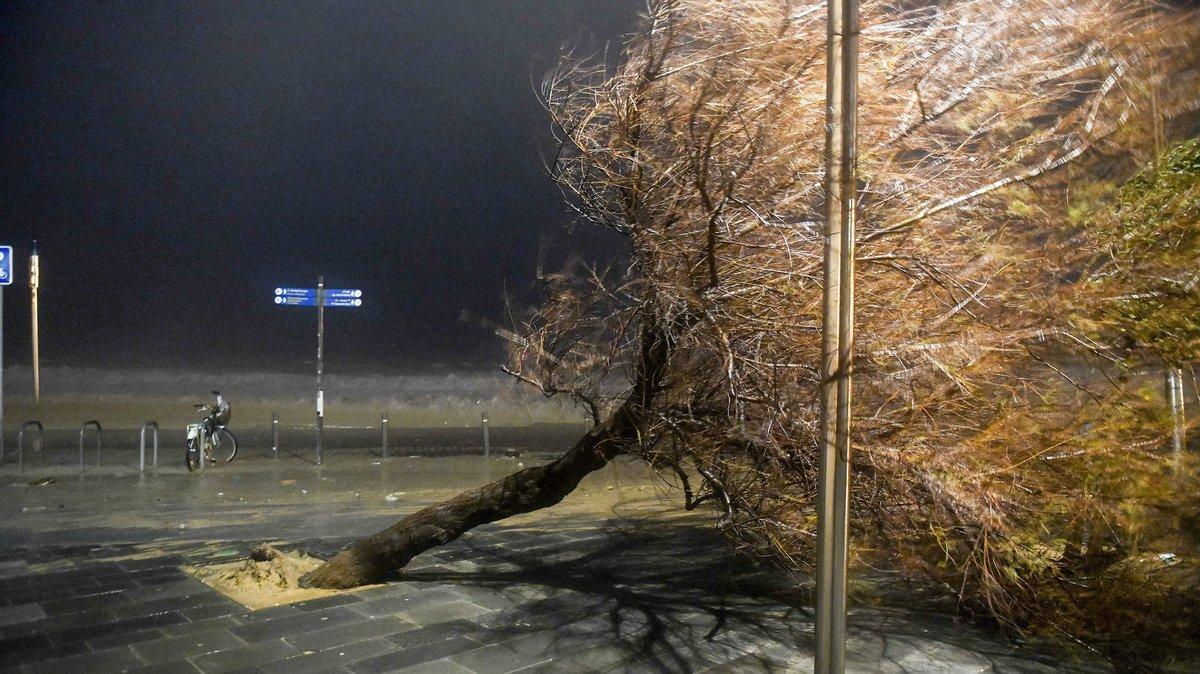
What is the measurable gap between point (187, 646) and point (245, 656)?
0.46 metres

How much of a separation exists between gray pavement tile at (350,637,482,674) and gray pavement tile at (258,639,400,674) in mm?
86

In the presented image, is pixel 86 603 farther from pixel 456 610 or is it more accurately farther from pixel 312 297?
pixel 312 297

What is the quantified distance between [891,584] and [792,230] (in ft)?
10.7

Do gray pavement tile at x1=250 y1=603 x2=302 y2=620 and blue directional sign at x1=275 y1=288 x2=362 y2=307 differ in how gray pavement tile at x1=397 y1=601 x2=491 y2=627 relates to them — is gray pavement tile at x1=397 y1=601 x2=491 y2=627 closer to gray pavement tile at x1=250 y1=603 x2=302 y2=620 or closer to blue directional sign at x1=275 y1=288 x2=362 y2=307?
gray pavement tile at x1=250 y1=603 x2=302 y2=620

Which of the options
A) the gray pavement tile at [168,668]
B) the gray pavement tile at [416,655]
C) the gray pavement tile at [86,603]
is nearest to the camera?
the gray pavement tile at [168,668]

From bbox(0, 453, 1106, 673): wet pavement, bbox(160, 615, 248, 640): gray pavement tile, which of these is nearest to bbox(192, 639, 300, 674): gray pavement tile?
bbox(0, 453, 1106, 673): wet pavement

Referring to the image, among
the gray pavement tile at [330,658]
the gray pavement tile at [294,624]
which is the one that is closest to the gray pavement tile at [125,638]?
the gray pavement tile at [294,624]

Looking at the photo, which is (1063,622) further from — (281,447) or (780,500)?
(281,447)

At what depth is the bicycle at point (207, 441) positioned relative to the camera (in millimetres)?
14766

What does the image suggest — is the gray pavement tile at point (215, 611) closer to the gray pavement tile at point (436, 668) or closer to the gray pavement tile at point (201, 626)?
the gray pavement tile at point (201, 626)

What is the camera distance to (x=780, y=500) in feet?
20.0

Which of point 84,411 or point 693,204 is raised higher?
point 693,204

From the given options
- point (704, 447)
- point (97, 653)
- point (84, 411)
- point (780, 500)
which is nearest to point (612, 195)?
point (704, 447)

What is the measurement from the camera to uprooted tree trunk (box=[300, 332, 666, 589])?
667cm
